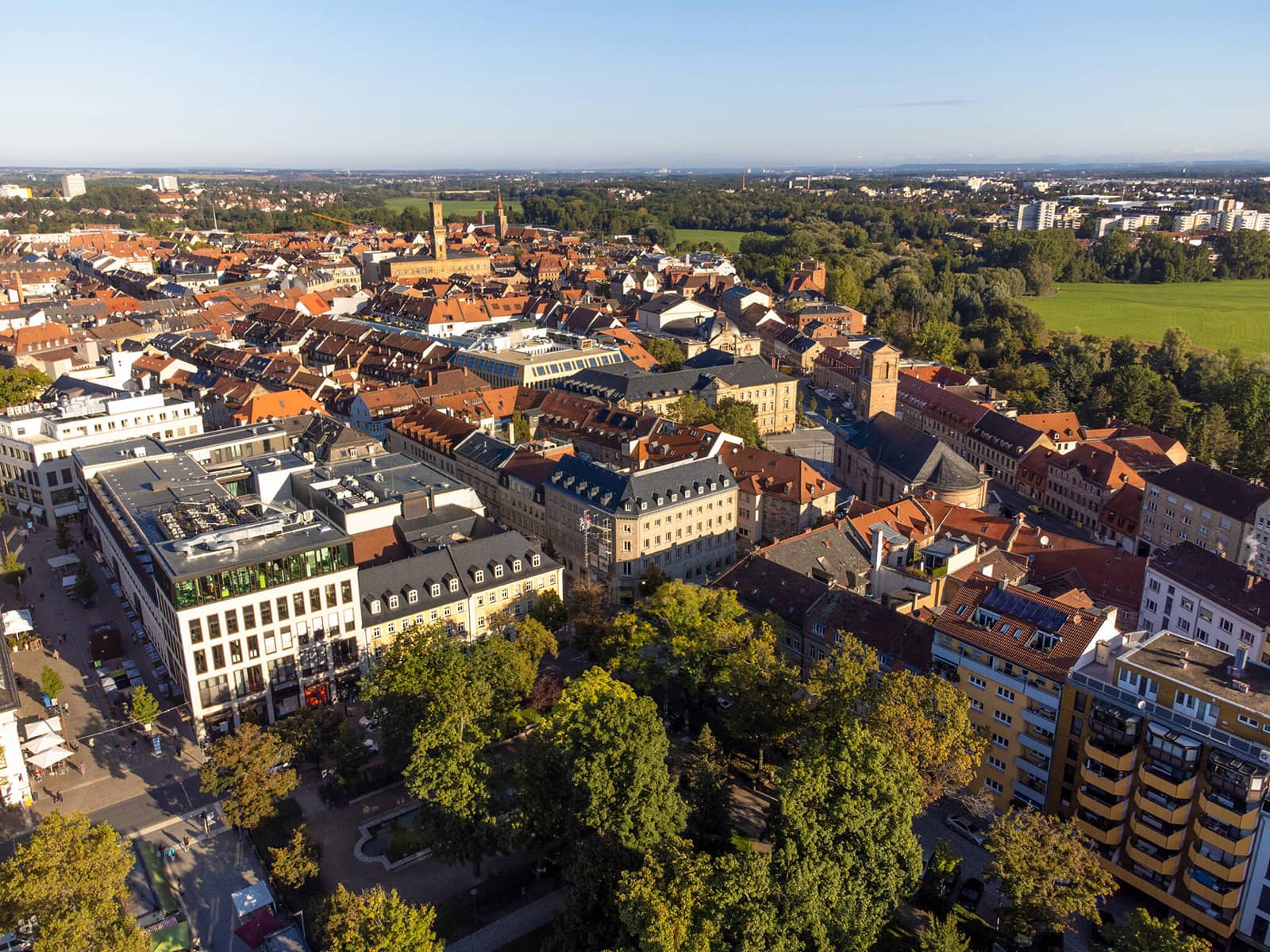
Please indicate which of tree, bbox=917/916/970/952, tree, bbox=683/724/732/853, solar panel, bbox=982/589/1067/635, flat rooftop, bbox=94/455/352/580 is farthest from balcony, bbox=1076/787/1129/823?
flat rooftop, bbox=94/455/352/580

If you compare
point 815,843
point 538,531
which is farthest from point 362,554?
point 815,843

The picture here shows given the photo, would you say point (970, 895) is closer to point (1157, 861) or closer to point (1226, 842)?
point (1157, 861)

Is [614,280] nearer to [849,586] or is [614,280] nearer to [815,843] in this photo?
[849,586]

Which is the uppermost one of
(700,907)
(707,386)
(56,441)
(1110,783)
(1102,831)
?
(707,386)

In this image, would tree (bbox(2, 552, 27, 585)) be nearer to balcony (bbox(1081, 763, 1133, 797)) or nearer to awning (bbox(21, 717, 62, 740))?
awning (bbox(21, 717, 62, 740))

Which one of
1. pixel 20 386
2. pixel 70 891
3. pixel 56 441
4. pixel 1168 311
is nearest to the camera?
pixel 70 891

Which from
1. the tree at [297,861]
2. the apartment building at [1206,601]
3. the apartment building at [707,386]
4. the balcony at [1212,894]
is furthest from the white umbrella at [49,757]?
the apartment building at [1206,601]

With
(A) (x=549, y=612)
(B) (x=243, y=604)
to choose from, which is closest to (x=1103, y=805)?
(A) (x=549, y=612)
